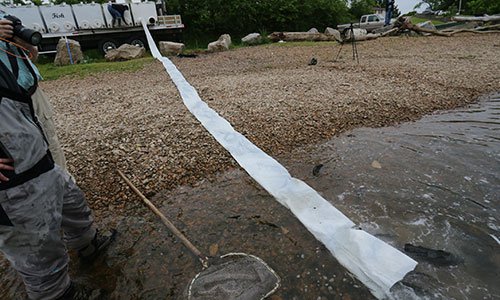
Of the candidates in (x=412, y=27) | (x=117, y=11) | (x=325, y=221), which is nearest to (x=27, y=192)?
(x=325, y=221)

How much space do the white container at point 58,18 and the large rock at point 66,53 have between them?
4.46 feet

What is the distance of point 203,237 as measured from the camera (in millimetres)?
2537

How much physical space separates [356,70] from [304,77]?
164 centimetres

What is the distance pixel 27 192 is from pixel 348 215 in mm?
2456

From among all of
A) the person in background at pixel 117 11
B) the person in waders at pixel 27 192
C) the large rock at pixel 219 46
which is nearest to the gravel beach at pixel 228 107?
the person in waders at pixel 27 192

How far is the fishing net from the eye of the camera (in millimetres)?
1980

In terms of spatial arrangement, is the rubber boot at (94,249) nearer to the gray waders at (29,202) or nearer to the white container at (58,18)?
the gray waders at (29,202)

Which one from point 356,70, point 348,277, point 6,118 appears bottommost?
point 348,277

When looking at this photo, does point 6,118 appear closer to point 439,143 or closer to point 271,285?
point 271,285

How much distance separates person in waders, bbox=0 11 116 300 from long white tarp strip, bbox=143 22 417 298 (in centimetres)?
189

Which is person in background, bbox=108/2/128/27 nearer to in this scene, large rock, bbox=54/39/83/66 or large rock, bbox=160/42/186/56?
large rock, bbox=54/39/83/66

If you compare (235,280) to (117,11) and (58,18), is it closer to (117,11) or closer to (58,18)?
(117,11)

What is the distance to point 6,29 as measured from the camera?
5.63ft

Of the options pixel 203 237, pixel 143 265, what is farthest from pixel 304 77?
pixel 143 265
